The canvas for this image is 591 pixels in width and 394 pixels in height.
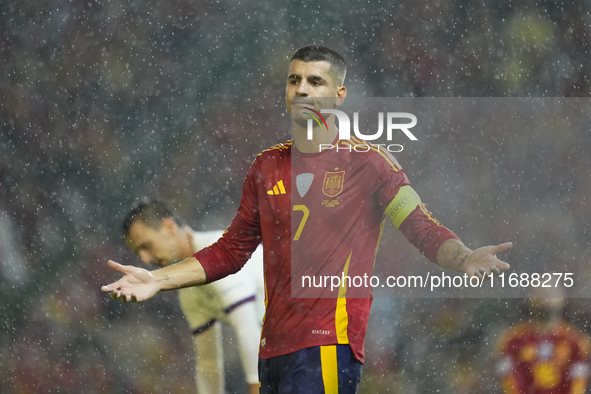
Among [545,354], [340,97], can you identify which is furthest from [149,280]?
[545,354]

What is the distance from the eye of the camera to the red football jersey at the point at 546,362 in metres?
6.19

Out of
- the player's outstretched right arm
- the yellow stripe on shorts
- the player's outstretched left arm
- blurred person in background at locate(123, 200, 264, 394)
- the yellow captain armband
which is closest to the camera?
the player's outstretched left arm

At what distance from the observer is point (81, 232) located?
21.0 feet

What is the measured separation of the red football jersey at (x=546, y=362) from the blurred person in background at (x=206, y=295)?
230cm

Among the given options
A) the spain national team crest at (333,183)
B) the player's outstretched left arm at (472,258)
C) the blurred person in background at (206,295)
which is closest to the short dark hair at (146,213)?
the blurred person in background at (206,295)

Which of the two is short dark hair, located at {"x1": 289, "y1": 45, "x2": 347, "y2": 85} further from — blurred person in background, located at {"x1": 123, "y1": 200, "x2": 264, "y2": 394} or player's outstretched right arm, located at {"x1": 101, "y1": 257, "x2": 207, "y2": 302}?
blurred person in background, located at {"x1": 123, "y1": 200, "x2": 264, "y2": 394}

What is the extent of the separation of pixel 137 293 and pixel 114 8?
367 cm

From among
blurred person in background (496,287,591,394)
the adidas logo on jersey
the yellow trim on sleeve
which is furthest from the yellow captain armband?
blurred person in background (496,287,591,394)

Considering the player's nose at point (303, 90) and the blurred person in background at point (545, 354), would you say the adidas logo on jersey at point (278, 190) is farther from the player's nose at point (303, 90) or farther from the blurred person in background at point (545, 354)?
the blurred person in background at point (545, 354)

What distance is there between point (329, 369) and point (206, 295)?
2.87 m

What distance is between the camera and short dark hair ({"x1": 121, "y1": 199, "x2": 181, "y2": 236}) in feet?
21.0

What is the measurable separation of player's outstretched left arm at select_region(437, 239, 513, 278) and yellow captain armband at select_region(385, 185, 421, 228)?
0.34 metres

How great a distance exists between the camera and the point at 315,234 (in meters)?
3.73

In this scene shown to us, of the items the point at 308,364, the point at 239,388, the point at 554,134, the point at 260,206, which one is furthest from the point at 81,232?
the point at 554,134
